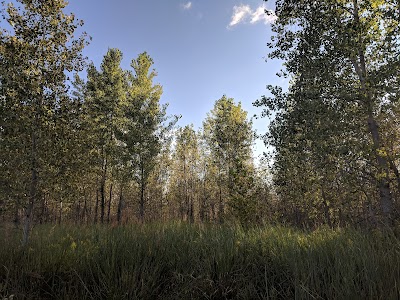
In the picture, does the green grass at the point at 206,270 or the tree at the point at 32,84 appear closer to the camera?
the green grass at the point at 206,270

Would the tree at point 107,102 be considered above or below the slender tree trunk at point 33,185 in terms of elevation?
above

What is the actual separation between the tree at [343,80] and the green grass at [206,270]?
357 cm

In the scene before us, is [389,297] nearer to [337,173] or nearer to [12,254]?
[12,254]

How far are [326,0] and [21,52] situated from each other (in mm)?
9864

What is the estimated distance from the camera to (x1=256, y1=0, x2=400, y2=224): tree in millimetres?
7793

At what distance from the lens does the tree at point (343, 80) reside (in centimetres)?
779

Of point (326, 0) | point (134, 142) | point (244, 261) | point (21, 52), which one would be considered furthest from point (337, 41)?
point (134, 142)

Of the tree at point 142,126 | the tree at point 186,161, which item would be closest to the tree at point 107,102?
the tree at point 142,126

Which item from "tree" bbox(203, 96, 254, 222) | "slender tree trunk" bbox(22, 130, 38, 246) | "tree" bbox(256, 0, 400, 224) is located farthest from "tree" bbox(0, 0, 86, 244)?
"tree" bbox(203, 96, 254, 222)

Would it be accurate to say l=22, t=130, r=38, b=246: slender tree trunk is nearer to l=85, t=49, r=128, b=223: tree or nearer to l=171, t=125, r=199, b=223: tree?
l=85, t=49, r=128, b=223: tree

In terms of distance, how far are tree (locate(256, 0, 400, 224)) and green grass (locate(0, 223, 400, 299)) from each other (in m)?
3.57

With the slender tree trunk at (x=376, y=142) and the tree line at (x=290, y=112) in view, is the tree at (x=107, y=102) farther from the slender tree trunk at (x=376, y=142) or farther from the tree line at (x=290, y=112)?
the slender tree trunk at (x=376, y=142)

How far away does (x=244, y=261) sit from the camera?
14.7 ft

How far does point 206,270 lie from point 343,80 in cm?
850
